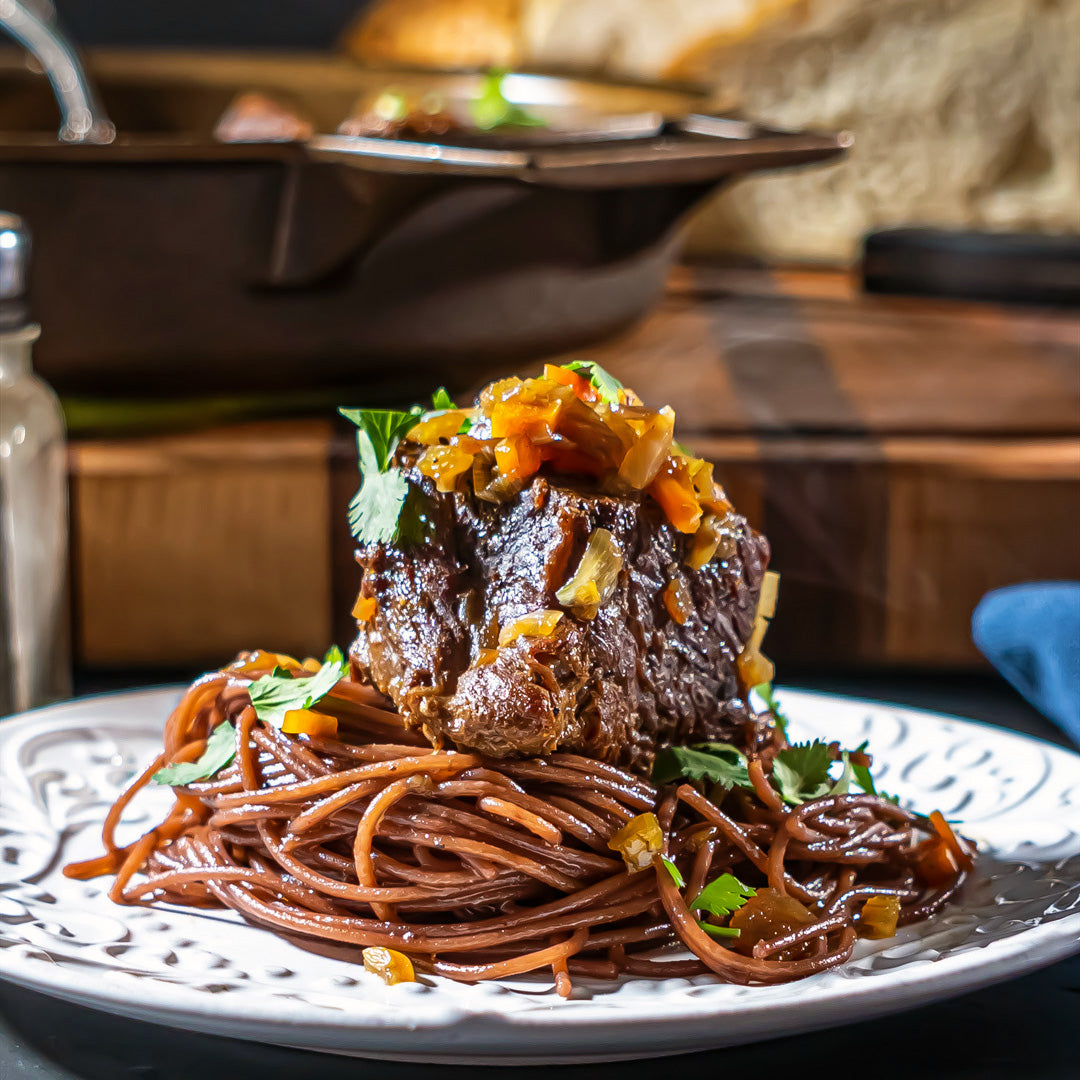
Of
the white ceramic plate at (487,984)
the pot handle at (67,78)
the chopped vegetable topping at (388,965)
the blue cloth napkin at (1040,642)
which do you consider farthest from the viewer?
the pot handle at (67,78)

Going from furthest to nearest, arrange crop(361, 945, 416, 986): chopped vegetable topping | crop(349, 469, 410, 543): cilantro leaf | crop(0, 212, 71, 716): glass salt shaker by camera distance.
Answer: crop(0, 212, 71, 716): glass salt shaker
crop(349, 469, 410, 543): cilantro leaf
crop(361, 945, 416, 986): chopped vegetable topping

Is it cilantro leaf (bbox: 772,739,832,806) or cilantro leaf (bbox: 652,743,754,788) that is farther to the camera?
cilantro leaf (bbox: 772,739,832,806)

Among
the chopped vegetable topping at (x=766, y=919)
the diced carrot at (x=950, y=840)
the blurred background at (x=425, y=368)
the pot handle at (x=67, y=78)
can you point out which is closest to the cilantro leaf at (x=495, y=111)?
the blurred background at (x=425, y=368)

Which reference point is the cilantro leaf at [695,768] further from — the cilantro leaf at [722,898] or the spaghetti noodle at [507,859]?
the cilantro leaf at [722,898]

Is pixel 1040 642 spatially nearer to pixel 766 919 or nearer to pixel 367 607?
pixel 766 919

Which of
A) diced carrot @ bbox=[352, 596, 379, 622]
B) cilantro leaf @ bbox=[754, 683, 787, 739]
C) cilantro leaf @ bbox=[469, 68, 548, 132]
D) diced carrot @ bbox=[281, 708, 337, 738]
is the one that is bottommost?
cilantro leaf @ bbox=[754, 683, 787, 739]

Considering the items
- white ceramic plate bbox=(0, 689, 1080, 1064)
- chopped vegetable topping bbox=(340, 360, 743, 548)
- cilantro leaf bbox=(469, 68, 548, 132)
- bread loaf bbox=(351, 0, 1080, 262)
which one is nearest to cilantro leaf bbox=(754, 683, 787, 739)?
white ceramic plate bbox=(0, 689, 1080, 1064)

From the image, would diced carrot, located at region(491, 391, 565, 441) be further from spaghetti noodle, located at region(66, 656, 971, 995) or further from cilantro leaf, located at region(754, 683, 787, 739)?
cilantro leaf, located at region(754, 683, 787, 739)

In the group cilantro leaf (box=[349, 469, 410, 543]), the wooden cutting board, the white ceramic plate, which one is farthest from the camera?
the wooden cutting board
